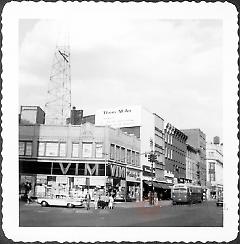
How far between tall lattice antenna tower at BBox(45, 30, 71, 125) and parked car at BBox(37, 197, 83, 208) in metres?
0.78

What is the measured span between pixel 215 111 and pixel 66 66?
1.59m

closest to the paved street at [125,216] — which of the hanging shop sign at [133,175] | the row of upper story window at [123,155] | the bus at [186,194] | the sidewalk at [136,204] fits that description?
the sidewalk at [136,204]

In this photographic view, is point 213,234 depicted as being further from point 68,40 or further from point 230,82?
point 68,40

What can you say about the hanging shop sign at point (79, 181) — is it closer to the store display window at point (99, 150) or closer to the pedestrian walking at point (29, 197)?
the store display window at point (99, 150)

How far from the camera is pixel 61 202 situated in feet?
20.0

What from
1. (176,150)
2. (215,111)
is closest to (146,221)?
(176,150)

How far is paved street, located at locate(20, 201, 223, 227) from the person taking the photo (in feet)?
19.4

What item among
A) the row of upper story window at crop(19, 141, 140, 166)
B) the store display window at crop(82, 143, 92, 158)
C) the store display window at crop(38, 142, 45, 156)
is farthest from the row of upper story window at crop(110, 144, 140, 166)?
the store display window at crop(38, 142, 45, 156)

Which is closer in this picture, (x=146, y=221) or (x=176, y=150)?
(x=146, y=221)

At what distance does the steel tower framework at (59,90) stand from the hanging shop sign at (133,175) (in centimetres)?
85

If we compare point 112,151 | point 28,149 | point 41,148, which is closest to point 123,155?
point 112,151

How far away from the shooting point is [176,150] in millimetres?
6332

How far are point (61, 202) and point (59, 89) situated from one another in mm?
1162

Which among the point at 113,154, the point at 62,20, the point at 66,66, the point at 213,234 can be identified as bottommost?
the point at 213,234
